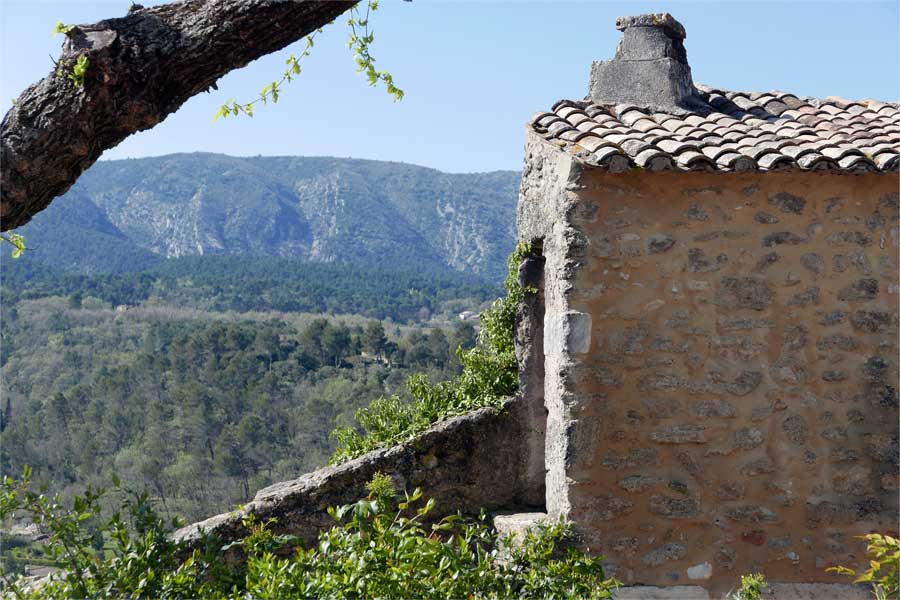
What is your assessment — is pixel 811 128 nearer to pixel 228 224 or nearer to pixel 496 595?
pixel 496 595

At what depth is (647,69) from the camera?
609 cm

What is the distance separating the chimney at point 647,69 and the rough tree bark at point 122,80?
340 centimetres

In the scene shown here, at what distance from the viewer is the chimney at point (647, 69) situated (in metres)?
6.02

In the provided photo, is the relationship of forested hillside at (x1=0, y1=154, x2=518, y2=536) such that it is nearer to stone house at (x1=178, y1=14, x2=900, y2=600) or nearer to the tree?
the tree

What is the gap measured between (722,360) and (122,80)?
11.2 ft

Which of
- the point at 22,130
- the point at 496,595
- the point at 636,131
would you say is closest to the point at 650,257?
the point at 636,131

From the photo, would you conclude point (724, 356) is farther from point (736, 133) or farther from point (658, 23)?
point (658, 23)

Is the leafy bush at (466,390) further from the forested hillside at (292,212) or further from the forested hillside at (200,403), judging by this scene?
the forested hillside at (292,212)

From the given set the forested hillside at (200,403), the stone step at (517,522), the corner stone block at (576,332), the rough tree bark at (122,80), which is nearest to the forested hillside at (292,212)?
the forested hillside at (200,403)

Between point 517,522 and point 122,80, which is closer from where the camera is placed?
point 122,80

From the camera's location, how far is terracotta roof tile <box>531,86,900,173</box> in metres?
4.85

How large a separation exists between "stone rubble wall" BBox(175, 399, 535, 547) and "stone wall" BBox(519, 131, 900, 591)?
731mm

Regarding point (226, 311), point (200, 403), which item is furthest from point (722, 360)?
point (226, 311)

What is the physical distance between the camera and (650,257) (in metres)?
4.99
